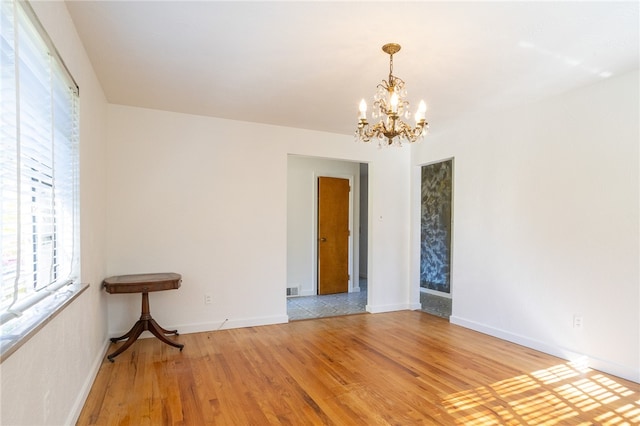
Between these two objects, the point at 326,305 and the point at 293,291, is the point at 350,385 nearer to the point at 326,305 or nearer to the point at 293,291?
the point at 326,305

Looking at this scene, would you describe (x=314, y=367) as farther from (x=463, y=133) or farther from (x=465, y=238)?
(x=463, y=133)

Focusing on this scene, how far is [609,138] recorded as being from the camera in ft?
9.44

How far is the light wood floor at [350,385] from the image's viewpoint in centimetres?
217

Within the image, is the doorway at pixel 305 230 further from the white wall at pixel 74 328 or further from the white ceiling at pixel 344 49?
the white wall at pixel 74 328

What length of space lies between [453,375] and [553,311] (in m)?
1.28

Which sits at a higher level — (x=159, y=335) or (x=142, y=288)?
(x=142, y=288)

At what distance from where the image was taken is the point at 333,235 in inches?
238

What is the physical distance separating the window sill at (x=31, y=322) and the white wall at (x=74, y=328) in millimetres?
60

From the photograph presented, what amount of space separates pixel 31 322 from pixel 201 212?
2520 millimetres

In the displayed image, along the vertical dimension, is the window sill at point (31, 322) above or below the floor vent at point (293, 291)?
above

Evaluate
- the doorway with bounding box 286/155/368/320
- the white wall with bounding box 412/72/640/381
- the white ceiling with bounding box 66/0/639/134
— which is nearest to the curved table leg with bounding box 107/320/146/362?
the white ceiling with bounding box 66/0/639/134

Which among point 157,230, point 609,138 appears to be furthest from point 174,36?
point 609,138

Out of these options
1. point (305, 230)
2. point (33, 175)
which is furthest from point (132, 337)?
point (305, 230)

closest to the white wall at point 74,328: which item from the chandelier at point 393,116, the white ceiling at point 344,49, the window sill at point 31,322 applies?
the window sill at point 31,322
